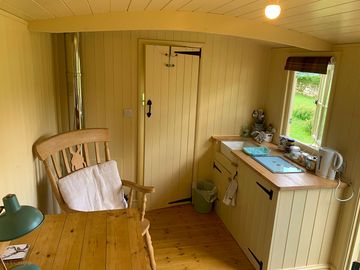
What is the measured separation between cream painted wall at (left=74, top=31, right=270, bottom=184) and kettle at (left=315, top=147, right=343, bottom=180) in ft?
4.40

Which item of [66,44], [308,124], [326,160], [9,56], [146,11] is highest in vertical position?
[146,11]

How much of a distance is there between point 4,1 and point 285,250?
100 inches

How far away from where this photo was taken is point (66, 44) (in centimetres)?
275

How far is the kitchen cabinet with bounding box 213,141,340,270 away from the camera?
2.20 meters

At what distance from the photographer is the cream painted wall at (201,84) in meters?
2.95

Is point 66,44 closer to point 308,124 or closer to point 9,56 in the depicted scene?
point 9,56

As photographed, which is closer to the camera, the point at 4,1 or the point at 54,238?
the point at 4,1

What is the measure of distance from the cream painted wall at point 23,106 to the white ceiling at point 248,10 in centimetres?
17

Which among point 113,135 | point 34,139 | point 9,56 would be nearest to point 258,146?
point 113,135

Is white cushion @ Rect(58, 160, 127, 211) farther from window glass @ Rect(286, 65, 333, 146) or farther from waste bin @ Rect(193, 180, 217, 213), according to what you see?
window glass @ Rect(286, 65, 333, 146)

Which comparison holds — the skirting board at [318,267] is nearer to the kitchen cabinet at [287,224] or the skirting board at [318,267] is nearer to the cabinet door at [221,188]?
the kitchen cabinet at [287,224]

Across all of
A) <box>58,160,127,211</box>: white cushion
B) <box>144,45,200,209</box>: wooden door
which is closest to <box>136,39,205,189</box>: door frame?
<box>144,45,200,209</box>: wooden door

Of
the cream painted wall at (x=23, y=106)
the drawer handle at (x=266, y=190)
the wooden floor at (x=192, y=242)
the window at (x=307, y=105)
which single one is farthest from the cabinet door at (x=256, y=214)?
the cream painted wall at (x=23, y=106)

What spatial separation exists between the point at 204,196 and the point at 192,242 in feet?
2.09
